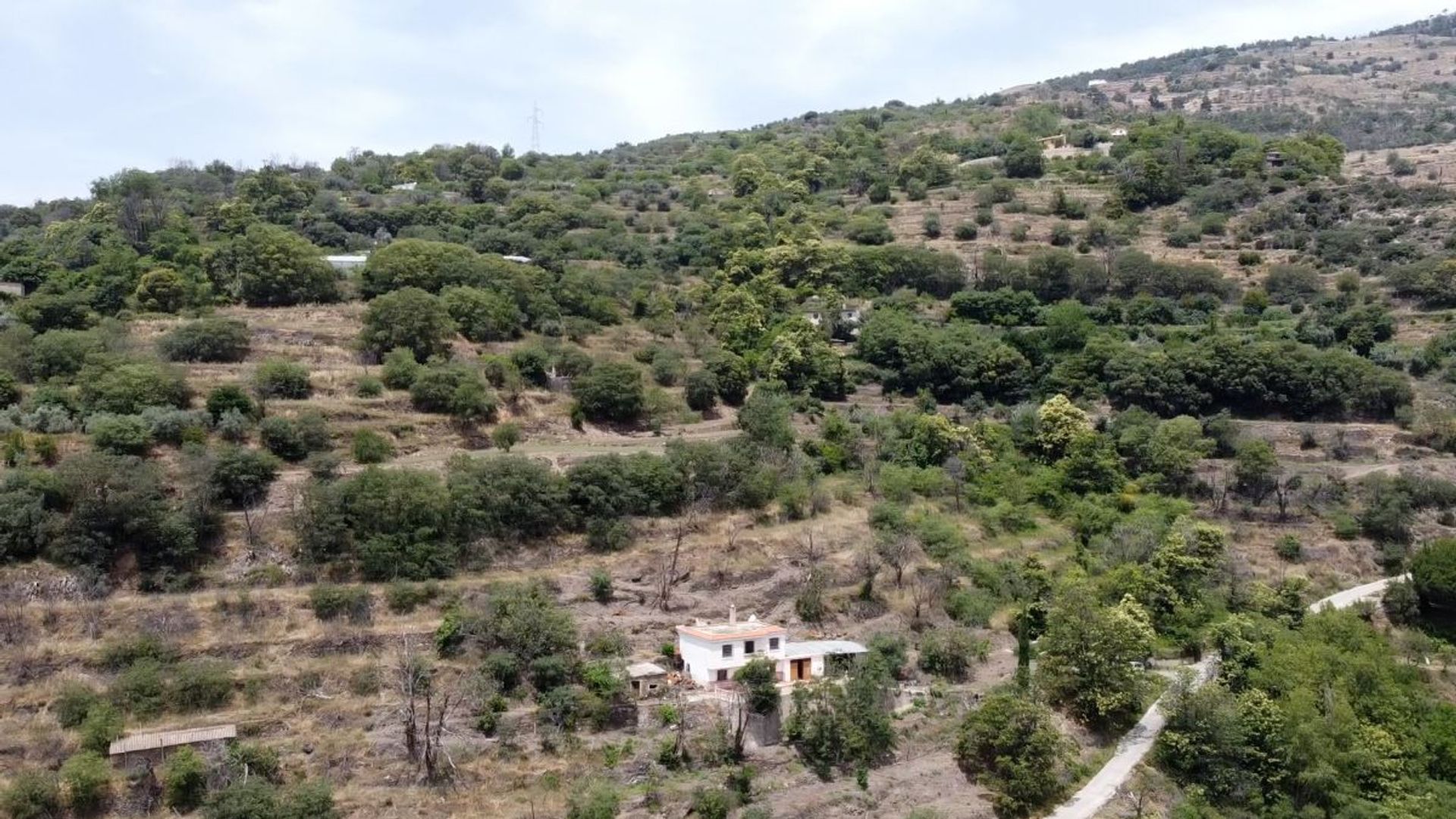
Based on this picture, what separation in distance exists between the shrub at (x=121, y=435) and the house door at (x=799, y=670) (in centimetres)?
1787

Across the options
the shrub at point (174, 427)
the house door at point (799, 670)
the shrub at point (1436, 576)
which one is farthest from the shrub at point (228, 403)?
the shrub at point (1436, 576)

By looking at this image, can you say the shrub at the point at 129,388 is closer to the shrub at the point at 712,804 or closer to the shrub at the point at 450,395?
the shrub at the point at 450,395

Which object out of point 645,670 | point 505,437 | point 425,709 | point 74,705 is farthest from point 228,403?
point 645,670

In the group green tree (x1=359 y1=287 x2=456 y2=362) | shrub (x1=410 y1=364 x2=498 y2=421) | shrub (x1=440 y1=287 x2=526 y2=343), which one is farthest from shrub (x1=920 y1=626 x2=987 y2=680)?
shrub (x1=440 y1=287 x2=526 y2=343)

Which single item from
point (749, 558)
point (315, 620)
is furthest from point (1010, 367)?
point (315, 620)

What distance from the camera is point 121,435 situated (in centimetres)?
2742

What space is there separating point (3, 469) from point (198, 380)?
688cm

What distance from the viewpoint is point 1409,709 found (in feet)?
89.6

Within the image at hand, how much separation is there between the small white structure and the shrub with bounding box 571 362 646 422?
14252 mm

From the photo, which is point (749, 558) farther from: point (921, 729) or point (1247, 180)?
point (1247, 180)

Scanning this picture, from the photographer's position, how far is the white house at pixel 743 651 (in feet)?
84.1

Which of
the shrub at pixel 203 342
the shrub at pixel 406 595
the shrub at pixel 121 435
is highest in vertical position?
the shrub at pixel 203 342

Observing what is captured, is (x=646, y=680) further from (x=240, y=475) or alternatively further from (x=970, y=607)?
(x=240, y=475)

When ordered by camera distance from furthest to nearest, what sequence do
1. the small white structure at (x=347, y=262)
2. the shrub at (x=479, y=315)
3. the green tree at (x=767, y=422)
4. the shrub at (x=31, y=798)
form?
the small white structure at (x=347, y=262) < the shrub at (x=479, y=315) < the green tree at (x=767, y=422) < the shrub at (x=31, y=798)
